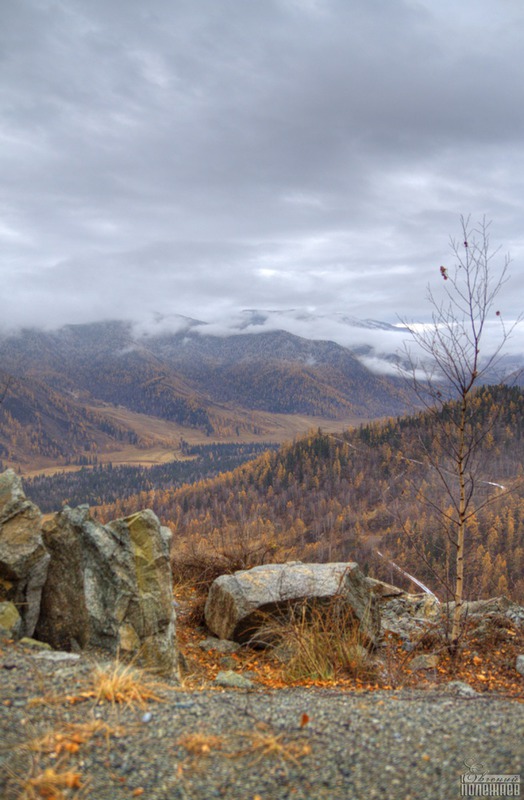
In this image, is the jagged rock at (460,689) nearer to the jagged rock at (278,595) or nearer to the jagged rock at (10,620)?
the jagged rock at (278,595)

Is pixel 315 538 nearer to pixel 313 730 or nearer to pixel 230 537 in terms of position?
pixel 230 537

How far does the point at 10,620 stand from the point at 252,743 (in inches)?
183

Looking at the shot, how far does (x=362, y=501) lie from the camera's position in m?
161

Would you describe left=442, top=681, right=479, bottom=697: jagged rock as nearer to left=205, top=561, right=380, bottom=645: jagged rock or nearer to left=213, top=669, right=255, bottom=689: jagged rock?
left=205, top=561, right=380, bottom=645: jagged rock

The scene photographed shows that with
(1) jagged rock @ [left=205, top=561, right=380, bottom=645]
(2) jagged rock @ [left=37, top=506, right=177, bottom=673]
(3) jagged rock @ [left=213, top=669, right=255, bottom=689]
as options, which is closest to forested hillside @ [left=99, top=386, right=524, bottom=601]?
(1) jagged rock @ [left=205, top=561, right=380, bottom=645]

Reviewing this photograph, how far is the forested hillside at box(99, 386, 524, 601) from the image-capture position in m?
101

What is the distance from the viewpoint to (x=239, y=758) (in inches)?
191

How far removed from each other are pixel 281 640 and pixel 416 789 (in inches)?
262

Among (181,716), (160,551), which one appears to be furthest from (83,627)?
(181,716)

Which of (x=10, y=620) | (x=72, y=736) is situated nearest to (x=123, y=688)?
(x=72, y=736)

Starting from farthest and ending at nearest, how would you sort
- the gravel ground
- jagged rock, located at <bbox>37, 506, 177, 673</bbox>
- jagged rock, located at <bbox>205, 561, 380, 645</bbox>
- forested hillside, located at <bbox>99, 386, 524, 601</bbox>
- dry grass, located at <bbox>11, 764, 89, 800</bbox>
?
forested hillside, located at <bbox>99, 386, 524, 601</bbox> < jagged rock, located at <bbox>205, 561, 380, 645</bbox> < jagged rock, located at <bbox>37, 506, 177, 673</bbox> < the gravel ground < dry grass, located at <bbox>11, 764, 89, 800</bbox>

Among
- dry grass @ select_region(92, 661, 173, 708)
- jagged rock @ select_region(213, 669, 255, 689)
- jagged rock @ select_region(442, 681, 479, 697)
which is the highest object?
dry grass @ select_region(92, 661, 173, 708)

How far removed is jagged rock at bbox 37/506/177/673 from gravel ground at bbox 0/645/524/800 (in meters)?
1.77

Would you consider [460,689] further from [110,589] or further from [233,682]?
[110,589]
